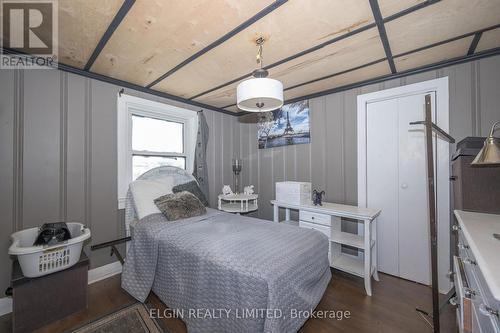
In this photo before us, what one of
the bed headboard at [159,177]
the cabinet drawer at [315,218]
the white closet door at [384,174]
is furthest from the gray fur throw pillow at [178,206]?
the white closet door at [384,174]

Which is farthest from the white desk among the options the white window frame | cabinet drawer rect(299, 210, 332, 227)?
the white window frame

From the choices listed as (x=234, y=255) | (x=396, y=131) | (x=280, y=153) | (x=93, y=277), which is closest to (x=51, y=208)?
(x=93, y=277)

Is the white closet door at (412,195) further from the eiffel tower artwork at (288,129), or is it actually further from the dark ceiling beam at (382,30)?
the eiffel tower artwork at (288,129)

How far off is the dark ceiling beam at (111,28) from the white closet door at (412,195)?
279 centimetres

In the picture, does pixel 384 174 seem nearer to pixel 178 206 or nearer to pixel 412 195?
pixel 412 195

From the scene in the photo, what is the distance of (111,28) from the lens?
1.62 meters

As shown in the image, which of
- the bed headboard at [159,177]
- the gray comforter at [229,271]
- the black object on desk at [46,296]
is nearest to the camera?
the gray comforter at [229,271]

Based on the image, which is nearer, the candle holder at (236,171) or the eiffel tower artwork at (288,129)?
the eiffel tower artwork at (288,129)

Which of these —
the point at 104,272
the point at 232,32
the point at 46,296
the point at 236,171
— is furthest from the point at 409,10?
the point at 104,272

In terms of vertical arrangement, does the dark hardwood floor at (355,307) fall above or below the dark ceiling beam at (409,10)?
below

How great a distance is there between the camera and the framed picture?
3191mm

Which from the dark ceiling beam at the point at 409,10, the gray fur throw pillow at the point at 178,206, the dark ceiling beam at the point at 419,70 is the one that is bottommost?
the gray fur throw pillow at the point at 178,206

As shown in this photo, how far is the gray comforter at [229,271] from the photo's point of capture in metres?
1.25

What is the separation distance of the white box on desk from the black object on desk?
224cm
